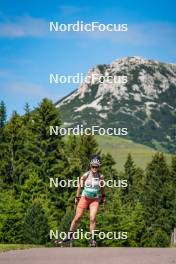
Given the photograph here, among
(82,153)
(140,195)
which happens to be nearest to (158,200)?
(140,195)

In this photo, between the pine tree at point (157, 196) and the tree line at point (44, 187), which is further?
the pine tree at point (157, 196)

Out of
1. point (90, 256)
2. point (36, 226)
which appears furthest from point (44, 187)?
point (90, 256)

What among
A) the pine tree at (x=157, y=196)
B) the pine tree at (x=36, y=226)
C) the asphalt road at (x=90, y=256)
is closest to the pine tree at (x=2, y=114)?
the pine tree at (x=157, y=196)

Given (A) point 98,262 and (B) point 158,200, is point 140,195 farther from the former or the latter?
(A) point 98,262

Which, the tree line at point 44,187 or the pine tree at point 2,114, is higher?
the pine tree at point 2,114

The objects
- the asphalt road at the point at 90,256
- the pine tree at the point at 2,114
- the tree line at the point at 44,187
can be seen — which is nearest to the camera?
the asphalt road at the point at 90,256

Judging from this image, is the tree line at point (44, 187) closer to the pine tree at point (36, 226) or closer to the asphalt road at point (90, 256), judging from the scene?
the pine tree at point (36, 226)

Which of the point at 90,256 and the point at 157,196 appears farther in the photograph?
the point at 157,196

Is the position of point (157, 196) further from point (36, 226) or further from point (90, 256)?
point (90, 256)

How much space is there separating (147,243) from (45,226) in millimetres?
19942

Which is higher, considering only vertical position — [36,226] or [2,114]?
[2,114]

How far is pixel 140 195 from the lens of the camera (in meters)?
87.8

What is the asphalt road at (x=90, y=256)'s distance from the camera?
10.5 metres

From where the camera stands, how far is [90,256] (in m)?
11.3
